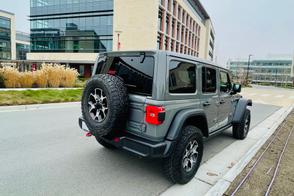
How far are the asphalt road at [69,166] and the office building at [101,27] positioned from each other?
30.5m

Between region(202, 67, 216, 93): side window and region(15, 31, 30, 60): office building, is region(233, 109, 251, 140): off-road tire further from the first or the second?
region(15, 31, 30, 60): office building

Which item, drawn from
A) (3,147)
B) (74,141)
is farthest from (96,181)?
(3,147)

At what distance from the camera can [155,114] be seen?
2.73 meters

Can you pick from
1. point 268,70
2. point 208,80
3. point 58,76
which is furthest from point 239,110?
point 268,70

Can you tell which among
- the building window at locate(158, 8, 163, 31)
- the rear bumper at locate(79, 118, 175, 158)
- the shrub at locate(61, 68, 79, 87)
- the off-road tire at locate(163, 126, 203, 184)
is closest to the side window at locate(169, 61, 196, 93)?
the off-road tire at locate(163, 126, 203, 184)

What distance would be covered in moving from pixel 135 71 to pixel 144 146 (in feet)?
3.82

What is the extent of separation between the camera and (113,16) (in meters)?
37.5

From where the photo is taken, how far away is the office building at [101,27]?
115ft

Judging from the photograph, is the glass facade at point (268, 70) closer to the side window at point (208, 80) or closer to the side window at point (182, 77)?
the side window at point (208, 80)

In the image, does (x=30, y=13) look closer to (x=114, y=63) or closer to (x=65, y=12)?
(x=65, y=12)

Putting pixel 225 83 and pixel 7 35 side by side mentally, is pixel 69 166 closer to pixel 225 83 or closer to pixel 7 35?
pixel 225 83

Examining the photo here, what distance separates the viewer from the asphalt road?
2.89m

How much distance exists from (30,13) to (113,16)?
71.0 ft

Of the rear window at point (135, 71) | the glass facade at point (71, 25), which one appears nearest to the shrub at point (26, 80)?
the rear window at point (135, 71)
